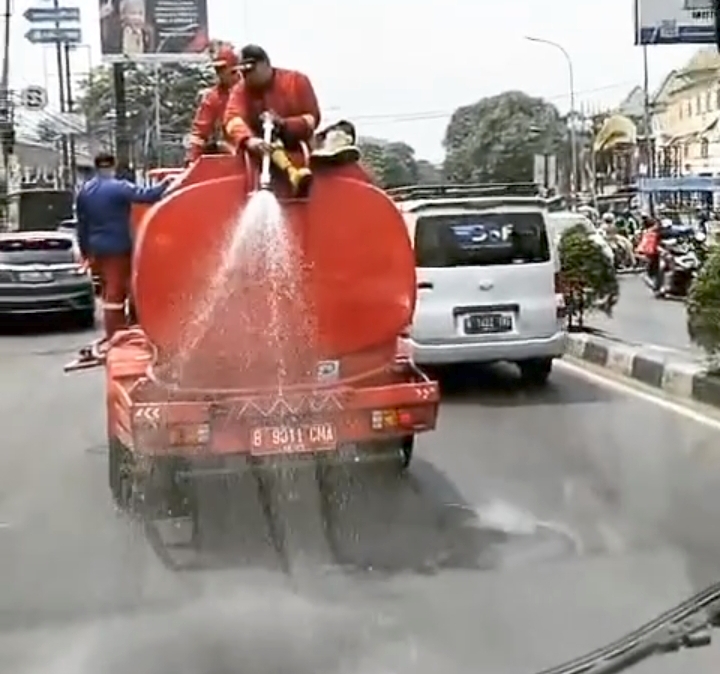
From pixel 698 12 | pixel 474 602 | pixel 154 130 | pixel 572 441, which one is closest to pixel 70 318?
pixel 572 441

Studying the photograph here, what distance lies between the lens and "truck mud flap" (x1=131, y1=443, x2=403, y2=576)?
7.13 meters

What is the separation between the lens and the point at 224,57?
9.29 metres

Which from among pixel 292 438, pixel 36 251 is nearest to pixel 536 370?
pixel 292 438

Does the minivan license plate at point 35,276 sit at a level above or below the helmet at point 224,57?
below

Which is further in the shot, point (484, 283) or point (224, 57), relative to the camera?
point (484, 283)

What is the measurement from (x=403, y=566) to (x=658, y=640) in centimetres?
160

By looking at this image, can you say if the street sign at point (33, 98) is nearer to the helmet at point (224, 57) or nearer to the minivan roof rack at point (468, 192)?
the minivan roof rack at point (468, 192)

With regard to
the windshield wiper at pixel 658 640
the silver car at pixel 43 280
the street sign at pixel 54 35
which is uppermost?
the street sign at pixel 54 35

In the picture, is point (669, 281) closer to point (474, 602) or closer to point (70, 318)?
point (70, 318)

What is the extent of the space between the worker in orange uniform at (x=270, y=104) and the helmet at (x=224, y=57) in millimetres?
307

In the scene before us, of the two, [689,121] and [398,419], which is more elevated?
[689,121]

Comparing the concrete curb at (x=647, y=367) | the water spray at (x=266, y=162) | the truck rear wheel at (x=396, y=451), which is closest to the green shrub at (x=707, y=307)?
the concrete curb at (x=647, y=367)

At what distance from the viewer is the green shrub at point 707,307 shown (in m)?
11.8

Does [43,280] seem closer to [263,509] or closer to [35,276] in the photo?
[35,276]
